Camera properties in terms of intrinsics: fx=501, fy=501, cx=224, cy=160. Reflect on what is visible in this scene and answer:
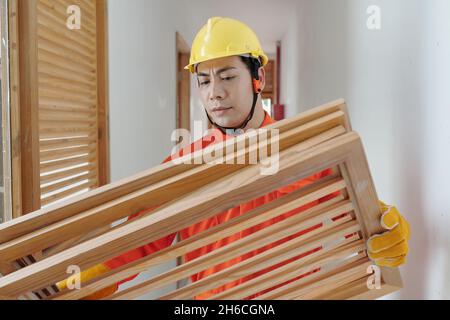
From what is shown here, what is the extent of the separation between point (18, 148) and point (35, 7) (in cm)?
42

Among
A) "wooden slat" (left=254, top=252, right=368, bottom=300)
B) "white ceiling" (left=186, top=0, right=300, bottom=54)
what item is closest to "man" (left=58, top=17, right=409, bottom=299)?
"wooden slat" (left=254, top=252, right=368, bottom=300)

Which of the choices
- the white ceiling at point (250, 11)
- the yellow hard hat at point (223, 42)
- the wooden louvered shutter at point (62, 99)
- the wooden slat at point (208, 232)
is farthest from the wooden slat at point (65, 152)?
the white ceiling at point (250, 11)

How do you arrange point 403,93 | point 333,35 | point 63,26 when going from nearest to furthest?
1. point 403,93
2. point 63,26
3. point 333,35

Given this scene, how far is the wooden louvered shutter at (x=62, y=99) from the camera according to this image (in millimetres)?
1476

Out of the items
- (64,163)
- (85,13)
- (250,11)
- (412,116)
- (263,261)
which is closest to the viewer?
(263,261)

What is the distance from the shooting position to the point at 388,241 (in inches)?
34.1

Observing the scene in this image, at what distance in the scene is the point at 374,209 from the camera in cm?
79

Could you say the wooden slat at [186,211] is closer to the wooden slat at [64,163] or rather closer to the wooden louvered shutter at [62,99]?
the wooden louvered shutter at [62,99]

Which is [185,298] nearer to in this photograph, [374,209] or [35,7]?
[374,209]

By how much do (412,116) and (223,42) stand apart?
57 cm

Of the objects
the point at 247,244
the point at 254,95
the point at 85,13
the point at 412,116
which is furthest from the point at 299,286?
the point at 85,13

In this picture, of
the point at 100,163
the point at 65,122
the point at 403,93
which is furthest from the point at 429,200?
the point at 100,163

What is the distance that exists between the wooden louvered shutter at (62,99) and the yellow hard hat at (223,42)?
1.61ft

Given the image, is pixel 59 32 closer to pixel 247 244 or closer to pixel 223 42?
pixel 223 42
